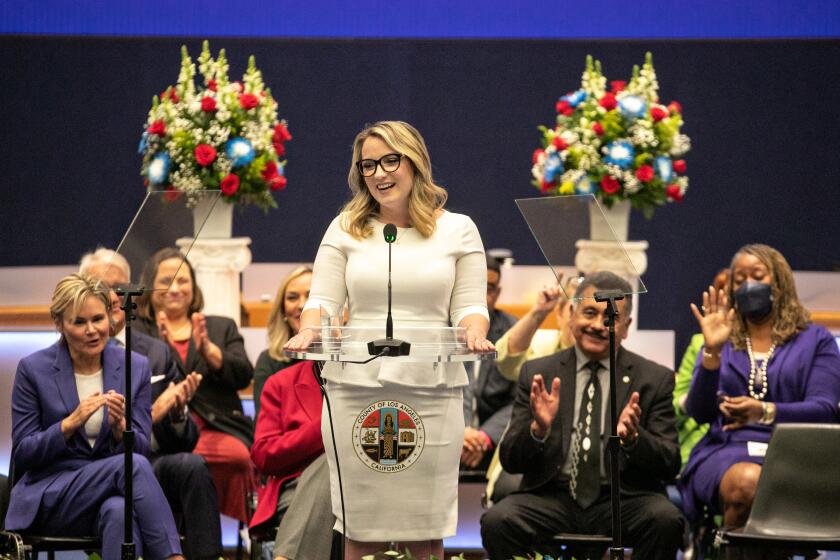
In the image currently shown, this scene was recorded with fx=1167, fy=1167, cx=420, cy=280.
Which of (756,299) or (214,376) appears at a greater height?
(756,299)

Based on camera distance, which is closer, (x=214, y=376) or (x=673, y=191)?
(x=214, y=376)

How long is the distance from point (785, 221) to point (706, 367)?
3359 mm

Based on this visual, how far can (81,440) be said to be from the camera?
153 inches

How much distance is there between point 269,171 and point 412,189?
2.32 meters

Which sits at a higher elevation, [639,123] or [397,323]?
[639,123]

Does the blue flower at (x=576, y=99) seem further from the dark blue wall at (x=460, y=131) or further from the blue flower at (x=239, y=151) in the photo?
the dark blue wall at (x=460, y=131)

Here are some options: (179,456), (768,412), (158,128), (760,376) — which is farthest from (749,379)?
(158,128)

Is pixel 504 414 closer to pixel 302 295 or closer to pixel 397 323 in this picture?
pixel 302 295

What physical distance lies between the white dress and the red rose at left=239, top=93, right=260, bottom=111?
2.29 m

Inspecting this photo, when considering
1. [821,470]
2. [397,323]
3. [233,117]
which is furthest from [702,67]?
[397,323]

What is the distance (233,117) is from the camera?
17.0ft

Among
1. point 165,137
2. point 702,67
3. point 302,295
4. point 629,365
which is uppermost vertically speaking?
point 702,67

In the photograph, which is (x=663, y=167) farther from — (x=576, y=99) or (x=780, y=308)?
(x=780, y=308)

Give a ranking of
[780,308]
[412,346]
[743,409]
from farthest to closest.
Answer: [780,308] → [743,409] → [412,346]
